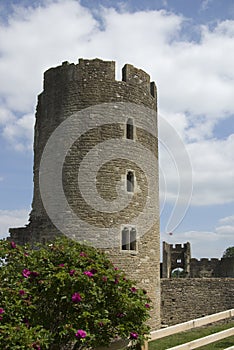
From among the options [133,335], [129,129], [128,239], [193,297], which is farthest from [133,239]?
[133,335]

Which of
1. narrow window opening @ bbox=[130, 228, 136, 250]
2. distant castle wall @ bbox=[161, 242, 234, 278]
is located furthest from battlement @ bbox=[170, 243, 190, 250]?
narrow window opening @ bbox=[130, 228, 136, 250]

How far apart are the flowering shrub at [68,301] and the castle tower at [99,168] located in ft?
24.6

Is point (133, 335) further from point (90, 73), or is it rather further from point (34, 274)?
point (90, 73)

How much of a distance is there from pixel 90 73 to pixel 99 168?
4007 millimetres

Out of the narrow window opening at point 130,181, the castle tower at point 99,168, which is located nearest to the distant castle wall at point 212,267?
the castle tower at point 99,168

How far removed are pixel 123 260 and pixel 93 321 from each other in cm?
915

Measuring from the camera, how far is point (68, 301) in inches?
374

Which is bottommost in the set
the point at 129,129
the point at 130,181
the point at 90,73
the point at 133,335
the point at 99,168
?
the point at 133,335

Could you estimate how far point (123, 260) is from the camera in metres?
18.6

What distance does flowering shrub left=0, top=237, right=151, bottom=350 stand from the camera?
9.02 m

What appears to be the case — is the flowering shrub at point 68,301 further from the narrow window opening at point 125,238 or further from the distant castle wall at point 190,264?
the distant castle wall at point 190,264

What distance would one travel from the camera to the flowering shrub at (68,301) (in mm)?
9023

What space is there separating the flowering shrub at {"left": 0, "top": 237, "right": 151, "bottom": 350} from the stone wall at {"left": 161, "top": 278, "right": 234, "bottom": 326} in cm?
1241

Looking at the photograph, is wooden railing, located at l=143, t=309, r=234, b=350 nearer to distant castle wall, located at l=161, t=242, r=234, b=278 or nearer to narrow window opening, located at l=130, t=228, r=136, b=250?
narrow window opening, located at l=130, t=228, r=136, b=250
